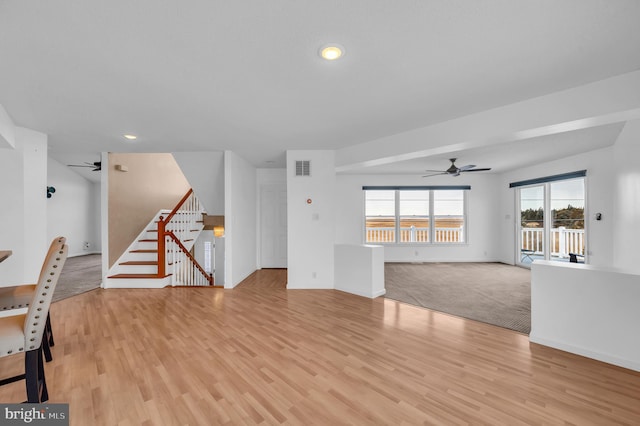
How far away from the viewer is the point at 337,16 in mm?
1405

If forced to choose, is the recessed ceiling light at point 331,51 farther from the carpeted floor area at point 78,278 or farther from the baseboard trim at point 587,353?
the carpeted floor area at point 78,278

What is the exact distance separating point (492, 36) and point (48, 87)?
3.61 metres

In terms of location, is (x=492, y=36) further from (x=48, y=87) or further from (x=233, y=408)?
(x=48, y=87)

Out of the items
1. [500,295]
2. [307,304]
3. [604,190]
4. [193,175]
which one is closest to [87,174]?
[193,175]

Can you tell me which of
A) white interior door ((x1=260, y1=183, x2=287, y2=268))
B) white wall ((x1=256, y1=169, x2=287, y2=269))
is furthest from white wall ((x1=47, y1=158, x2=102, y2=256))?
white interior door ((x1=260, y1=183, x2=287, y2=268))

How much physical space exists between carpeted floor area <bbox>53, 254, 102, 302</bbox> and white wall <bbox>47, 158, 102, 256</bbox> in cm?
123

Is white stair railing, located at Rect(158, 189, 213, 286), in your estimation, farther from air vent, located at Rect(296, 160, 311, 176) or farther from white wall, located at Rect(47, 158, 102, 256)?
white wall, located at Rect(47, 158, 102, 256)

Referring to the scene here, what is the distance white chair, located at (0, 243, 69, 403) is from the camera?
1.52 metres

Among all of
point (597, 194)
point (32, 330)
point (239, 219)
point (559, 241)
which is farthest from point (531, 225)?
point (32, 330)

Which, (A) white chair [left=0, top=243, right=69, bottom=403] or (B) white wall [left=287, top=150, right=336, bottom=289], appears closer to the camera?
(A) white chair [left=0, top=243, right=69, bottom=403]

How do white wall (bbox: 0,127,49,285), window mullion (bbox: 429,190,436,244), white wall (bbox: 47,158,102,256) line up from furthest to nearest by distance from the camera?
white wall (bbox: 47,158,102,256), window mullion (bbox: 429,190,436,244), white wall (bbox: 0,127,49,285)

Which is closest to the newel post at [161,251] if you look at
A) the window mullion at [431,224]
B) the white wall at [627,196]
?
the window mullion at [431,224]

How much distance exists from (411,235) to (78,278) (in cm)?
809

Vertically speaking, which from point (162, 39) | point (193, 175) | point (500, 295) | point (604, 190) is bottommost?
point (500, 295)
